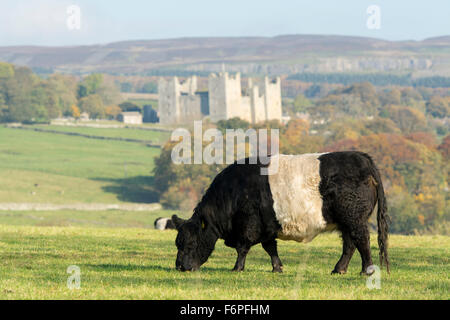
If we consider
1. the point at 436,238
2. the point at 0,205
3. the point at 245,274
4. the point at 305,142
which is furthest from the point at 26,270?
the point at 305,142

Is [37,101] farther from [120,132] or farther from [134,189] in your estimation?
[134,189]

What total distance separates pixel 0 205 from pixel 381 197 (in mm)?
71535

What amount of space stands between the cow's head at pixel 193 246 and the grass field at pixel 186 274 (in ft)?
0.69

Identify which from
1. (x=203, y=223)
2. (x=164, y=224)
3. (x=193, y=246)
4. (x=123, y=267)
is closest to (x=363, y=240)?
(x=203, y=223)

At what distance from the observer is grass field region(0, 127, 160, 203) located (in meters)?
94.1

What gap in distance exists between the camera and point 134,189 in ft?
324

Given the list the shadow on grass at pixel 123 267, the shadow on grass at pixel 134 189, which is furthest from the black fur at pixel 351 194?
the shadow on grass at pixel 134 189

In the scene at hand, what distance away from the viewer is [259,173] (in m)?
12.9

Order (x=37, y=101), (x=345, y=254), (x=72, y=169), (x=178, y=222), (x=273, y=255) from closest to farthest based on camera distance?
(x=345, y=254) < (x=273, y=255) < (x=178, y=222) < (x=72, y=169) < (x=37, y=101)

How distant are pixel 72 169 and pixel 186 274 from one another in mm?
98413

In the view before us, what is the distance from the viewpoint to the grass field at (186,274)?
33.9 feet

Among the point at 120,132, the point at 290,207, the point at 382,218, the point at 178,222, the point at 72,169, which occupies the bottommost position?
the point at 72,169

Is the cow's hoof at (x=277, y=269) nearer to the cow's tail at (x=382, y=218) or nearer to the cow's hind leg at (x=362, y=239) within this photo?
the cow's hind leg at (x=362, y=239)
